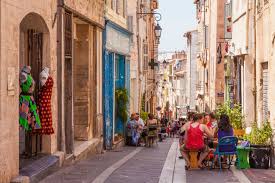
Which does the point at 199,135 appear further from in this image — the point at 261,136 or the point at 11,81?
the point at 11,81

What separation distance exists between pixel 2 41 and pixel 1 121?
123cm

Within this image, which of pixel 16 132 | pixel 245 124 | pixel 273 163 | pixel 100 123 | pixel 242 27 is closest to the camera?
pixel 16 132

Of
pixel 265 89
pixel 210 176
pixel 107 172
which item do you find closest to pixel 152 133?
pixel 265 89

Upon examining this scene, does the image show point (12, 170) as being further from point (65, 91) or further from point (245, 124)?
point (245, 124)

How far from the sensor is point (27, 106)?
13.2 meters

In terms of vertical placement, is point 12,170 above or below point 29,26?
below

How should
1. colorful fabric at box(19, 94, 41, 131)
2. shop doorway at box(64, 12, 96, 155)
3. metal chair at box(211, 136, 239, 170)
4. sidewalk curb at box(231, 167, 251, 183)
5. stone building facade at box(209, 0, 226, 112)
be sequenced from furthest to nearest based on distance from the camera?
stone building facade at box(209, 0, 226, 112) → shop doorway at box(64, 12, 96, 155) → metal chair at box(211, 136, 239, 170) → sidewalk curb at box(231, 167, 251, 183) → colorful fabric at box(19, 94, 41, 131)

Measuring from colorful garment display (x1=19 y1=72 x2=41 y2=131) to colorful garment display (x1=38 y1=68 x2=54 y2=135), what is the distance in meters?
0.60

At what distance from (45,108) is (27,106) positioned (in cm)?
113

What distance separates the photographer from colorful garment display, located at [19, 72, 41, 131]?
1298 cm

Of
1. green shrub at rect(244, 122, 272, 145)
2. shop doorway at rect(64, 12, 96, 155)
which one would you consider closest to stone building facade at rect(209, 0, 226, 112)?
shop doorway at rect(64, 12, 96, 155)

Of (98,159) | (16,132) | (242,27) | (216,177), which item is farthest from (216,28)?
(16,132)

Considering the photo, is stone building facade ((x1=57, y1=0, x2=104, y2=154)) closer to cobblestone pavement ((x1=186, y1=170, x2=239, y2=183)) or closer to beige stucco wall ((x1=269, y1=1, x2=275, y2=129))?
cobblestone pavement ((x1=186, y1=170, x2=239, y2=183))

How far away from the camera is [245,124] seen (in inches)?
1058
